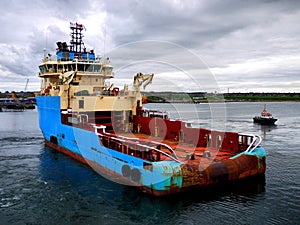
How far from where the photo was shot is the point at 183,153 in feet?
45.2

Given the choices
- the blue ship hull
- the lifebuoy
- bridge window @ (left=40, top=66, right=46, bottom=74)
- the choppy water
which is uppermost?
bridge window @ (left=40, top=66, right=46, bottom=74)

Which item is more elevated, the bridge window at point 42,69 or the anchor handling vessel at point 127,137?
the bridge window at point 42,69

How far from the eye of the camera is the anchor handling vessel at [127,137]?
10.9 metres

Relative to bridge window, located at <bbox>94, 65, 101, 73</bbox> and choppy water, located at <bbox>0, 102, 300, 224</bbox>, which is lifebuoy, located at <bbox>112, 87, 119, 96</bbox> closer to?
bridge window, located at <bbox>94, 65, 101, 73</bbox>

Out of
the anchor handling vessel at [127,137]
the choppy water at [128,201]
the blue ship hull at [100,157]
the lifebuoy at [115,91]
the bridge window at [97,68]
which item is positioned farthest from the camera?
the bridge window at [97,68]

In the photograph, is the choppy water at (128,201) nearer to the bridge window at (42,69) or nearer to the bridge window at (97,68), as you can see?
the bridge window at (97,68)

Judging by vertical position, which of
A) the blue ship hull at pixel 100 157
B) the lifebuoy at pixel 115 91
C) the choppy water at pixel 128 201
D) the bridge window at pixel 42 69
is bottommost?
the choppy water at pixel 128 201

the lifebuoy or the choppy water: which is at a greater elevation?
the lifebuoy

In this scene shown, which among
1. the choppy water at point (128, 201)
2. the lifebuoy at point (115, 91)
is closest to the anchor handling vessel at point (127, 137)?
the lifebuoy at point (115, 91)

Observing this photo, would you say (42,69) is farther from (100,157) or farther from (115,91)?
(100,157)

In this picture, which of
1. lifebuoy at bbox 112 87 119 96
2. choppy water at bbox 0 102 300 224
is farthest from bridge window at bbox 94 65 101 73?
choppy water at bbox 0 102 300 224

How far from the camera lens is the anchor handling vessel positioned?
10.9m

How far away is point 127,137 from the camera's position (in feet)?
54.0

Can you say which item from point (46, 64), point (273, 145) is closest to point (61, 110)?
point (46, 64)
